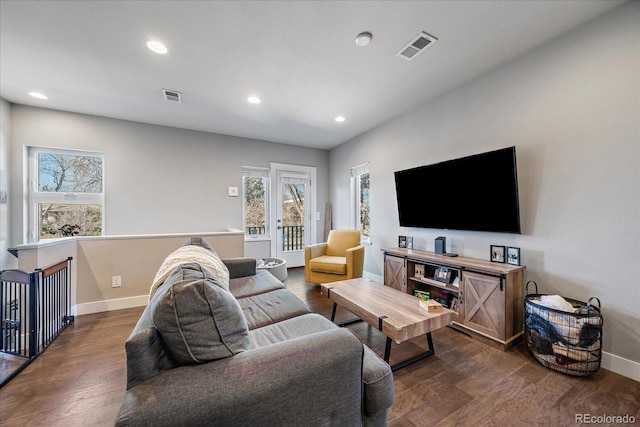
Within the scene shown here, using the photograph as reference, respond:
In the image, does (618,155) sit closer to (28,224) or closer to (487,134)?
(487,134)

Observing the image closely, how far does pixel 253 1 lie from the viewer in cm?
165

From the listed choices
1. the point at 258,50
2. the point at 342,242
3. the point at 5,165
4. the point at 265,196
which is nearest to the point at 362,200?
the point at 342,242

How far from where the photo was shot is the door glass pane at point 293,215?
4945mm

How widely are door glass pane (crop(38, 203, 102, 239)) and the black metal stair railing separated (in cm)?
128

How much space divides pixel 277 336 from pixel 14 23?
3.00 m

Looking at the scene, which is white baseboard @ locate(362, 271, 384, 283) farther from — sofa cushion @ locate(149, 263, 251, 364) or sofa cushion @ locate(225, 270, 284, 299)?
sofa cushion @ locate(149, 263, 251, 364)

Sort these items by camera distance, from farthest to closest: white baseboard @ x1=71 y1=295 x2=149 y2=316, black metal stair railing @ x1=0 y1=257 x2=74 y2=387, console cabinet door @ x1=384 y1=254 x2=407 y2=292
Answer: console cabinet door @ x1=384 y1=254 x2=407 y2=292
white baseboard @ x1=71 y1=295 x2=149 y2=316
black metal stair railing @ x1=0 y1=257 x2=74 y2=387

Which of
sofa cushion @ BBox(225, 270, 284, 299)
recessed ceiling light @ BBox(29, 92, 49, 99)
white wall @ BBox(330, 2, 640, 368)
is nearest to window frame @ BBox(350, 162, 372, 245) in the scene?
white wall @ BBox(330, 2, 640, 368)

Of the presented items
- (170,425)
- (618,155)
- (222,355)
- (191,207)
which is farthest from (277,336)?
(191,207)

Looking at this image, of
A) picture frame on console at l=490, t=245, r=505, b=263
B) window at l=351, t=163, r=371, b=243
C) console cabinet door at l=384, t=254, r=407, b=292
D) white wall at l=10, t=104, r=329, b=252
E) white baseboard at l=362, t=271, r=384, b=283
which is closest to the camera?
picture frame on console at l=490, t=245, r=505, b=263

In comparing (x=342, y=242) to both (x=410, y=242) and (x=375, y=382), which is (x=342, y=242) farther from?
(x=375, y=382)

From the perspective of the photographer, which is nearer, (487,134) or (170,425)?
(170,425)

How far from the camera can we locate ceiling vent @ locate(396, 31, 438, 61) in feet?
6.48

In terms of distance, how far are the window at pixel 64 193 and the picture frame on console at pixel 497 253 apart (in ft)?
16.7
